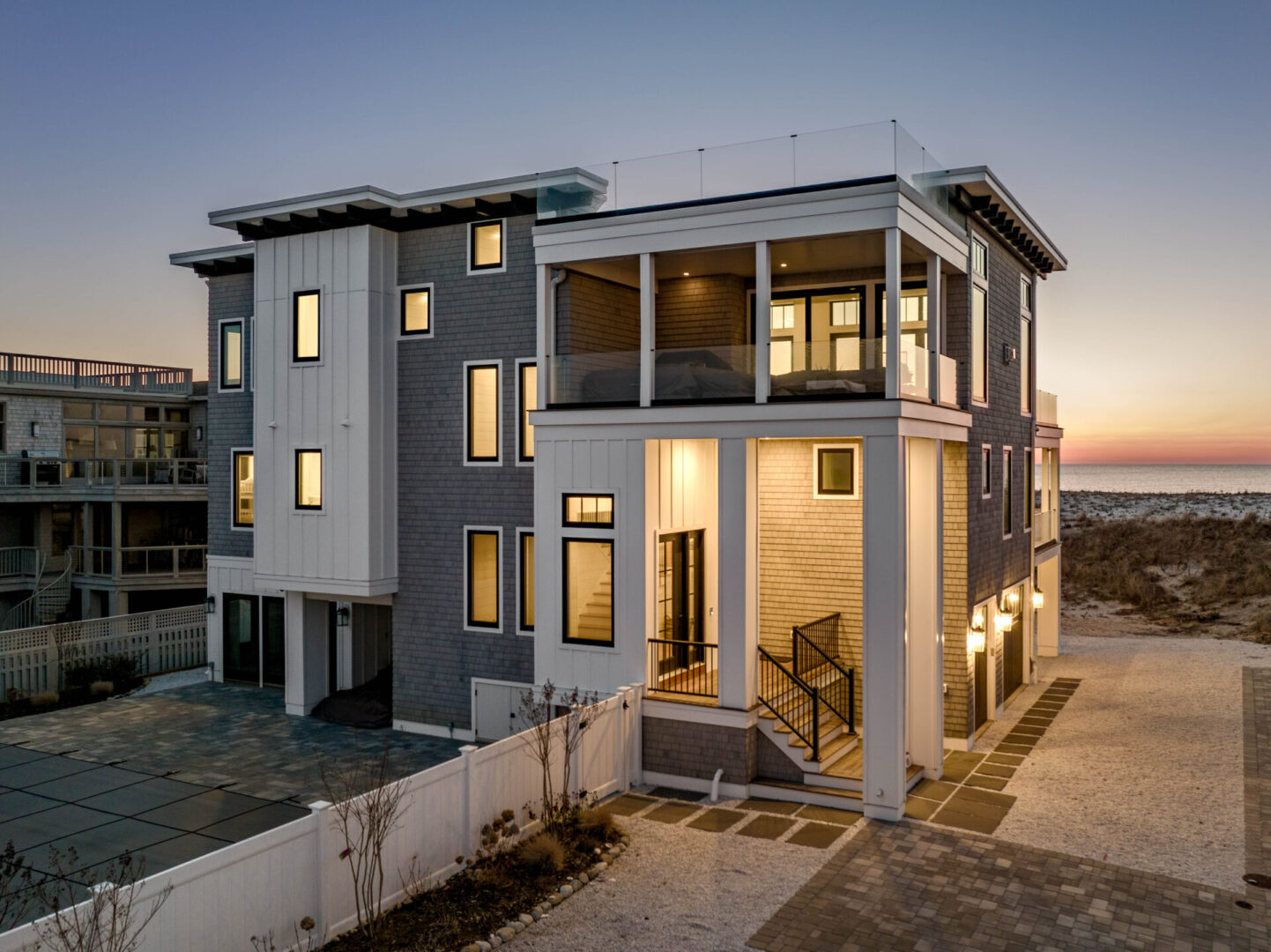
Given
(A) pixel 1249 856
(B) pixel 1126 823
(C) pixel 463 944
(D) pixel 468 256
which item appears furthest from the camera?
(D) pixel 468 256

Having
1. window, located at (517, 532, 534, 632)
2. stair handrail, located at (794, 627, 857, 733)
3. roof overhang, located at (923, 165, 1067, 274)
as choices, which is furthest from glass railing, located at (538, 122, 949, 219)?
stair handrail, located at (794, 627, 857, 733)

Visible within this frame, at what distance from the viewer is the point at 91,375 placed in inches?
1161

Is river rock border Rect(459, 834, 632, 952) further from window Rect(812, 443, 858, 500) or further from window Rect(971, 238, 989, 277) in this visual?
window Rect(971, 238, 989, 277)

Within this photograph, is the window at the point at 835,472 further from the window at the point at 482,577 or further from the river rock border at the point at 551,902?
the river rock border at the point at 551,902

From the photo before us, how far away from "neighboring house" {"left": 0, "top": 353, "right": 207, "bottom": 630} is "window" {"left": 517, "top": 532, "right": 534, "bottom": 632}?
43.2 feet

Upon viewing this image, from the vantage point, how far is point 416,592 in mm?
15656

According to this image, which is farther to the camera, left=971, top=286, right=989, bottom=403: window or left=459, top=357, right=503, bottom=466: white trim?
left=459, top=357, right=503, bottom=466: white trim

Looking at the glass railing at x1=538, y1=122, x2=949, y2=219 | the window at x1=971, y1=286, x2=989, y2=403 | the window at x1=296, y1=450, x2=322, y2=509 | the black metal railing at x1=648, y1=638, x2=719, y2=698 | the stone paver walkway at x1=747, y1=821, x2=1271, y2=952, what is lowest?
the stone paver walkway at x1=747, y1=821, x2=1271, y2=952

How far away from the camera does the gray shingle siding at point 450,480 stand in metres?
14.9

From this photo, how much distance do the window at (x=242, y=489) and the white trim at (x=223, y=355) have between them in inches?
51.9

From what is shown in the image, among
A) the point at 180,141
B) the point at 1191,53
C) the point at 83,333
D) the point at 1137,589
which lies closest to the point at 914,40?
the point at 1191,53

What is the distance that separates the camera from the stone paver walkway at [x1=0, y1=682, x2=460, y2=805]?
42.7 feet

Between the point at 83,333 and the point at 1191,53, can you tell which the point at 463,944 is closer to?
the point at 1191,53

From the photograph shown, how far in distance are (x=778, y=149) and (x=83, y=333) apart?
3477 cm
